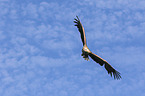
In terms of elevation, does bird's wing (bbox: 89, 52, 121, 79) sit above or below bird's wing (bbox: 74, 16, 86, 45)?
below

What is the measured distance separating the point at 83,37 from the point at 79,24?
130cm

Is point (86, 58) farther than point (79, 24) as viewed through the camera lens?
No

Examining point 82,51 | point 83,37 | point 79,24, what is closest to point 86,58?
point 82,51

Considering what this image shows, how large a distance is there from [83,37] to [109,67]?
9.79 feet

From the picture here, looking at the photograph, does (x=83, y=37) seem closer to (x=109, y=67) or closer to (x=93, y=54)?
(x=93, y=54)

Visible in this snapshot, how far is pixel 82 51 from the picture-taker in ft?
55.9

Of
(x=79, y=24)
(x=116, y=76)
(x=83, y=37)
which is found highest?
(x=79, y=24)

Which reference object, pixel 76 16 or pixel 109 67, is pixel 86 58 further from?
pixel 76 16

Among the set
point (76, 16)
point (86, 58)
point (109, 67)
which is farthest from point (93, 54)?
point (76, 16)

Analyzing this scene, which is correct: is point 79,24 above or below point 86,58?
above

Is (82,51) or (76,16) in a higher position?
(76,16)

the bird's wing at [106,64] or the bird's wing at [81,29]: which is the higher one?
the bird's wing at [81,29]

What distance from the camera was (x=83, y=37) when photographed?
1794 cm

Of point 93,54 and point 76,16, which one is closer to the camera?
point 93,54
